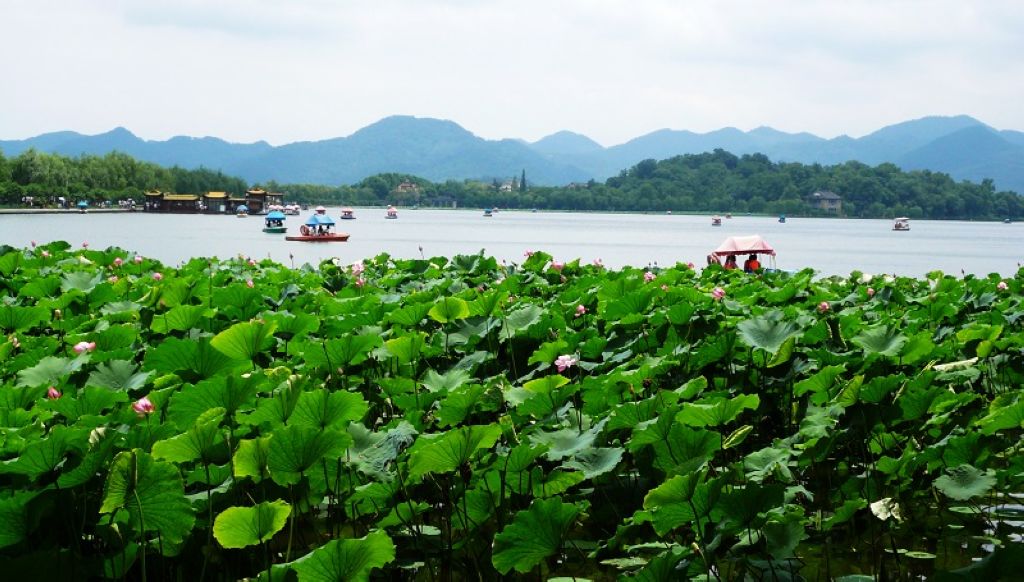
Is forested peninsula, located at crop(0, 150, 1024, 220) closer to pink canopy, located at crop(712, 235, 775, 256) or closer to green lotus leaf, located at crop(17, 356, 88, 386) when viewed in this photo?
pink canopy, located at crop(712, 235, 775, 256)

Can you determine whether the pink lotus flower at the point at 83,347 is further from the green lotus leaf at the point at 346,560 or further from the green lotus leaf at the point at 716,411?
the green lotus leaf at the point at 716,411

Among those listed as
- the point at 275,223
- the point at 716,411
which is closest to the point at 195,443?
the point at 716,411

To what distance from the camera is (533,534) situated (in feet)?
7.80

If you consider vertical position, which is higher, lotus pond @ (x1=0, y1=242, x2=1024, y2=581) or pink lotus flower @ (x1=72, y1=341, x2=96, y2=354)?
pink lotus flower @ (x1=72, y1=341, x2=96, y2=354)

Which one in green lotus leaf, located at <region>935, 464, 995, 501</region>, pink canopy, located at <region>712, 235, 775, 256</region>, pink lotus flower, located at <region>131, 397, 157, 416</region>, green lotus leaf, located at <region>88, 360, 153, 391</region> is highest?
pink lotus flower, located at <region>131, 397, 157, 416</region>

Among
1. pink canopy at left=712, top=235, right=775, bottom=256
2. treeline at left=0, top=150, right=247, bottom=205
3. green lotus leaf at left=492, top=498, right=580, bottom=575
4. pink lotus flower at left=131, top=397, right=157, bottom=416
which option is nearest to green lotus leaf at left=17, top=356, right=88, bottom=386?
pink lotus flower at left=131, top=397, right=157, bottom=416

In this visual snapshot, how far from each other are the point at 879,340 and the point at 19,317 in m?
4.30

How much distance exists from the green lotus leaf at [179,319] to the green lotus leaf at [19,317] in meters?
0.75

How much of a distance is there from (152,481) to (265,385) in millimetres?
899

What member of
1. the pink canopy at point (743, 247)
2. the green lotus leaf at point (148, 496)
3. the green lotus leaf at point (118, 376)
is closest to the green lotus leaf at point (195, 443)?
the green lotus leaf at point (148, 496)

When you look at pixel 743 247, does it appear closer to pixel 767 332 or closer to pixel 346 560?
pixel 767 332

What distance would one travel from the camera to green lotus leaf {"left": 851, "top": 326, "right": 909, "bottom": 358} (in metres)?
3.92

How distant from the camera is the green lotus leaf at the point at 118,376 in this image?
335cm

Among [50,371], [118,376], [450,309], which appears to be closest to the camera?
[118,376]
